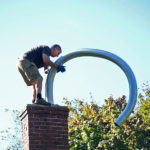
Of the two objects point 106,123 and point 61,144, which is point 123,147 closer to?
point 106,123

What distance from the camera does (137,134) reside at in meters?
14.6

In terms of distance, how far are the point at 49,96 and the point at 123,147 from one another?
7914 millimetres

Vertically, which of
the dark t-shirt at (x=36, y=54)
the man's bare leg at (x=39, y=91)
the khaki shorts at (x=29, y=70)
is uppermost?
the dark t-shirt at (x=36, y=54)

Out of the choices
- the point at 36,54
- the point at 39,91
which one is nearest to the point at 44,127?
the point at 39,91

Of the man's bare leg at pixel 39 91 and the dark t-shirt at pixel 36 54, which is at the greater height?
the dark t-shirt at pixel 36 54

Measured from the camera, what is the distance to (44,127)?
6.46 meters

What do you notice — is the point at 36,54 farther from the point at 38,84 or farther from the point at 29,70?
the point at 38,84

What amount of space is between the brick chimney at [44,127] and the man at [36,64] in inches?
7.5

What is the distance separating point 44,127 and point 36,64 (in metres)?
1.18

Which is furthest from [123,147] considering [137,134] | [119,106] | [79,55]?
[79,55]

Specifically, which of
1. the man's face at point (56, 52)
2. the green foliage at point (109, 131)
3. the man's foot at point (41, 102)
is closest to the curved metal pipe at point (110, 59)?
the man's face at point (56, 52)

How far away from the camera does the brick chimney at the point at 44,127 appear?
633 centimetres

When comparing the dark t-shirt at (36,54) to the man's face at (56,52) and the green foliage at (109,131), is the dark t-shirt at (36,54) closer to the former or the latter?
the man's face at (56,52)

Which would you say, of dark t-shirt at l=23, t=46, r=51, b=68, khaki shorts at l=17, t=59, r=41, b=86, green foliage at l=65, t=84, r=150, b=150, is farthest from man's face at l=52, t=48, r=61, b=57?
green foliage at l=65, t=84, r=150, b=150
